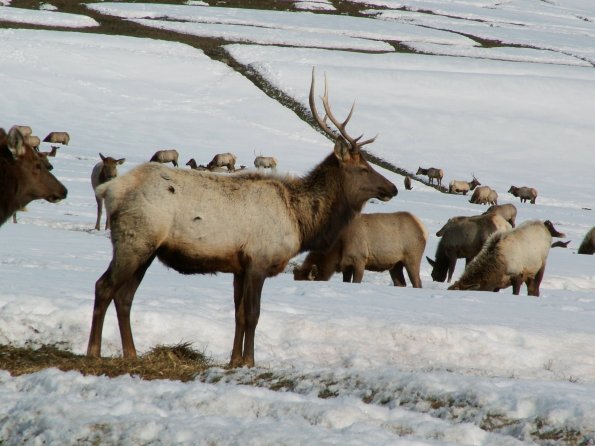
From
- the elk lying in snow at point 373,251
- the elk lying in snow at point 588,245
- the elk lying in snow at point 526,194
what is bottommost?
the elk lying in snow at point 526,194

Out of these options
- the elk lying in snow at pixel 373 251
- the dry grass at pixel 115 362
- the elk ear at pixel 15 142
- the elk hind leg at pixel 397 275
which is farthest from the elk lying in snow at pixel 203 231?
the elk hind leg at pixel 397 275

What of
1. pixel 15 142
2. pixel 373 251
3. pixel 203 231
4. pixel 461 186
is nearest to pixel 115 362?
pixel 203 231

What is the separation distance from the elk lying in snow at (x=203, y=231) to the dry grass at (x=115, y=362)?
31cm

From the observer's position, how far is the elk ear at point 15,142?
27.3 ft

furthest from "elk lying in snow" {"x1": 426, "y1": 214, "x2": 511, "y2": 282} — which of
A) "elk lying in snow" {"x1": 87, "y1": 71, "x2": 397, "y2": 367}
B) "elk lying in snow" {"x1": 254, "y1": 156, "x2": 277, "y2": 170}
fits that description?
"elk lying in snow" {"x1": 254, "y1": 156, "x2": 277, "y2": 170}

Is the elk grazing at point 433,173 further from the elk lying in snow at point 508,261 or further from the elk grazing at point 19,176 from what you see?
the elk grazing at point 19,176

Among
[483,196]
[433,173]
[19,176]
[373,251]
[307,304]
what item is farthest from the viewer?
[433,173]

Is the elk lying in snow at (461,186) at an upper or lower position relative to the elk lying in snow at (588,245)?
lower

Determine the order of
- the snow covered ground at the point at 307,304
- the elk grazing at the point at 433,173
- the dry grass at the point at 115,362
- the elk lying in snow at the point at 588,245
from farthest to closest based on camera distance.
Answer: the elk grazing at the point at 433,173 → the elk lying in snow at the point at 588,245 → the dry grass at the point at 115,362 → the snow covered ground at the point at 307,304

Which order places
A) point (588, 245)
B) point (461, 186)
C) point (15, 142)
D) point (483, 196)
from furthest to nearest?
point (461, 186) < point (483, 196) < point (588, 245) < point (15, 142)

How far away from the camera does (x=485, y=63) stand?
6938 cm

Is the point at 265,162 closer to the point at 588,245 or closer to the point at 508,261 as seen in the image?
the point at 588,245

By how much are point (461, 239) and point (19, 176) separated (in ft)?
36.4

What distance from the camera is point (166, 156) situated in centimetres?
4012
